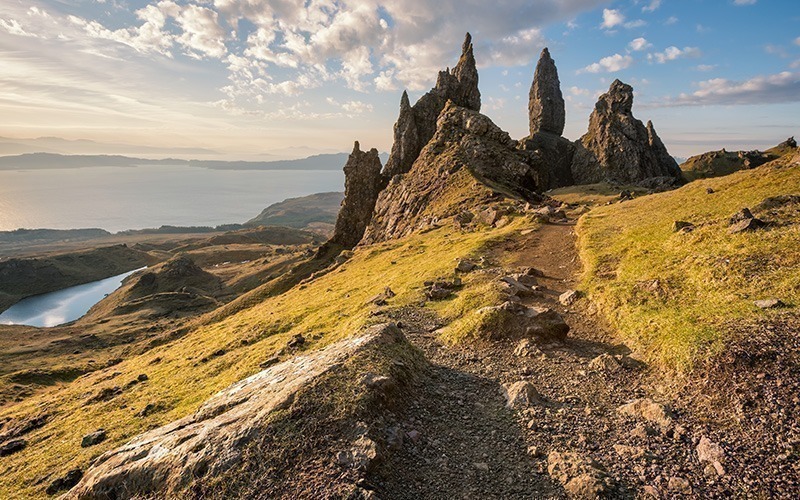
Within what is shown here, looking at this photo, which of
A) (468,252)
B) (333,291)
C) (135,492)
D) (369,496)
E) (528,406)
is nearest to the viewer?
(369,496)

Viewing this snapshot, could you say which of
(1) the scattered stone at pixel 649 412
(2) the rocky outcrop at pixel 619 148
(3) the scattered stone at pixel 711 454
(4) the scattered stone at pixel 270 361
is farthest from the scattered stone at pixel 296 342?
(2) the rocky outcrop at pixel 619 148

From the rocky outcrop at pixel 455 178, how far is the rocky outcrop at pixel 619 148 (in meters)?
44.1

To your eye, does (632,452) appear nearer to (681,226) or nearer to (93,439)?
(681,226)

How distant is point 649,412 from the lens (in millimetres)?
12727

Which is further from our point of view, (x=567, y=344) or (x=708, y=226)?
(x=708, y=226)

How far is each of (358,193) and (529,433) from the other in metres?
124

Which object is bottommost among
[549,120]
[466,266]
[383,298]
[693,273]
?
[383,298]

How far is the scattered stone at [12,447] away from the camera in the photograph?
99.3 ft

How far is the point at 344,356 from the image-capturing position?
568 inches

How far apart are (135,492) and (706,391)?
1816 cm

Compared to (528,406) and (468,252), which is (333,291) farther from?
(528,406)

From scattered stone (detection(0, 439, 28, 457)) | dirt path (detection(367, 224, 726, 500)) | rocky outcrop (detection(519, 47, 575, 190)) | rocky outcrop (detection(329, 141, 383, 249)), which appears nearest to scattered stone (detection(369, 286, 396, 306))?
dirt path (detection(367, 224, 726, 500))

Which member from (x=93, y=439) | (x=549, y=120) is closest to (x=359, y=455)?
(x=93, y=439)

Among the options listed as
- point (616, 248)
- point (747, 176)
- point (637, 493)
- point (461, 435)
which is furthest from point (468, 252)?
point (637, 493)
